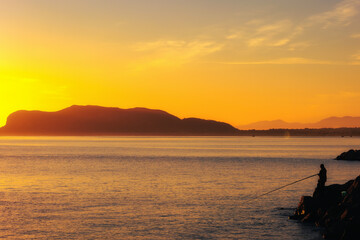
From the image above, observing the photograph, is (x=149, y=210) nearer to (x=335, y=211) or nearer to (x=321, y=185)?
(x=321, y=185)

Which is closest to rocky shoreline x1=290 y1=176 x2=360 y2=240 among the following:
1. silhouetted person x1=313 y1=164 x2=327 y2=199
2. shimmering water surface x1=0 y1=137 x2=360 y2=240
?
silhouetted person x1=313 y1=164 x2=327 y2=199

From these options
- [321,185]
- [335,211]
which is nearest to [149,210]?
[321,185]

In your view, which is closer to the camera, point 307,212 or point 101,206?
point 307,212

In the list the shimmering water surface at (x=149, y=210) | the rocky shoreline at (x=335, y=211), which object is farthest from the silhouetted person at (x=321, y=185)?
the shimmering water surface at (x=149, y=210)

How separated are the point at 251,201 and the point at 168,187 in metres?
11.2

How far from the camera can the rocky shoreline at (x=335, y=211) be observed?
69.1 feet

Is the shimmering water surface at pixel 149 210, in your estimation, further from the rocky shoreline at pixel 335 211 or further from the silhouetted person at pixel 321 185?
the silhouetted person at pixel 321 185

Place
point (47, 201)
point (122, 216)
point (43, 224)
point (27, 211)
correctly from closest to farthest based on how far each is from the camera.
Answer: point (43, 224) < point (122, 216) < point (27, 211) < point (47, 201)

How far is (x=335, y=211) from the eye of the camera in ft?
78.6

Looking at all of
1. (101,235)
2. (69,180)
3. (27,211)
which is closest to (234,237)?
(101,235)

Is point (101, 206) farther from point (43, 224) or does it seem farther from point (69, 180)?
point (69, 180)

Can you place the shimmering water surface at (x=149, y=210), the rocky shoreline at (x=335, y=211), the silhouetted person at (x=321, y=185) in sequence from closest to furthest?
the rocky shoreline at (x=335, y=211), the shimmering water surface at (x=149, y=210), the silhouetted person at (x=321, y=185)

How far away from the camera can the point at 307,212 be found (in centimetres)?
2719

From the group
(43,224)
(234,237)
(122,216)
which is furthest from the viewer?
(122,216)
